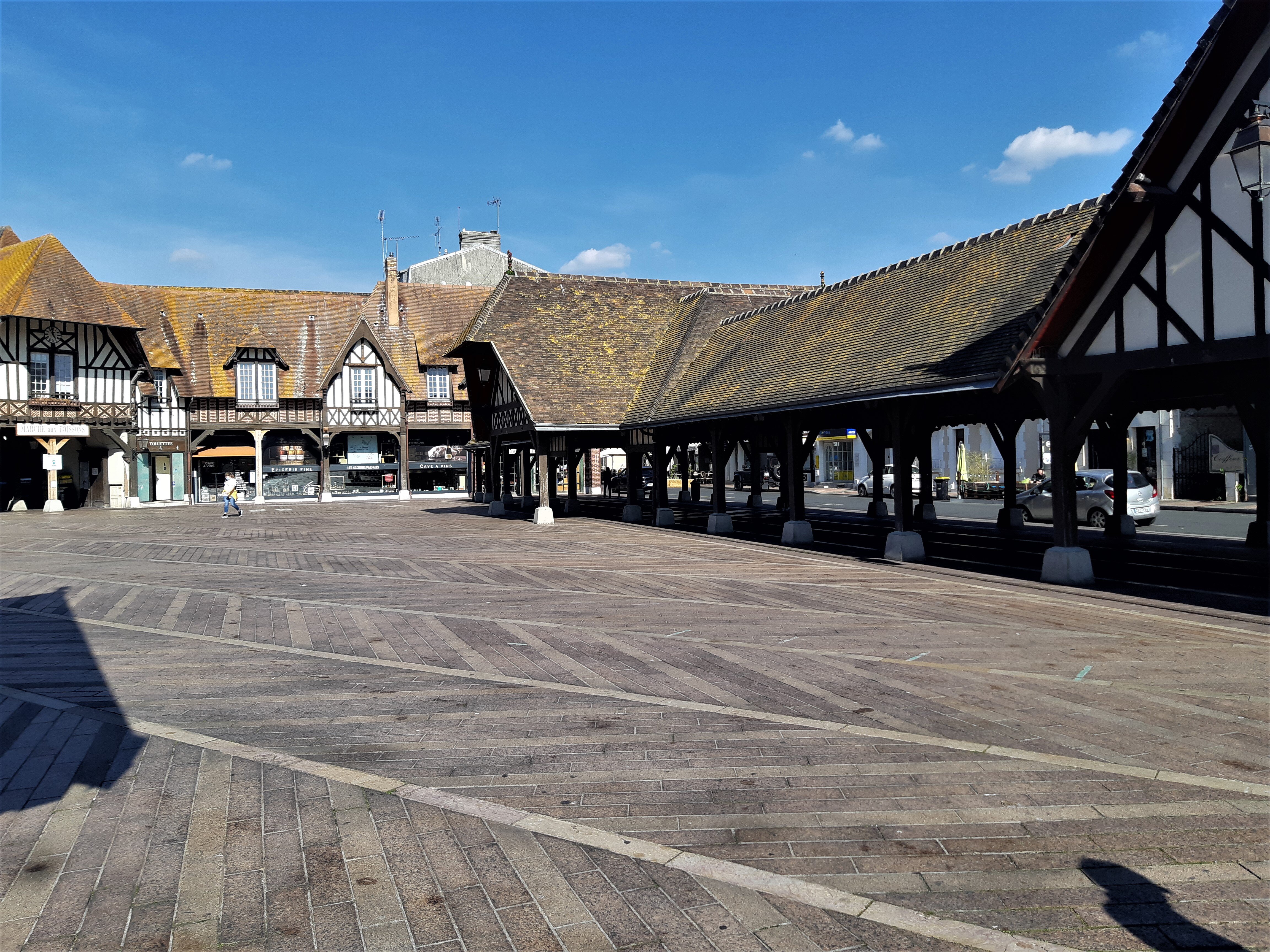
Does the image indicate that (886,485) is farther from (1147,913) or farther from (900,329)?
(1147,913)

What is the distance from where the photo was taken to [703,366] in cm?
2356

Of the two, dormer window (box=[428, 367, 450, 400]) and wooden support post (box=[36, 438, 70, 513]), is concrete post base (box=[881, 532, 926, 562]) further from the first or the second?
dormer window (box=[428, 367, 450, 400])

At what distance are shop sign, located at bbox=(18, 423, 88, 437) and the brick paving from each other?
27.7 m

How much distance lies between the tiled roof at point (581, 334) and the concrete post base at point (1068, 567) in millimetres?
13495

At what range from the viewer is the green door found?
41.1 meters

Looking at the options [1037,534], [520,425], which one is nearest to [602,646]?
[1037,534]

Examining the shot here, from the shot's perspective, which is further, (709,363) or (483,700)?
(709,363)

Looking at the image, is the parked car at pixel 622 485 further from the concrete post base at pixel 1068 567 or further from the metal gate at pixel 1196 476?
the concrete post base at pixel 1068 567

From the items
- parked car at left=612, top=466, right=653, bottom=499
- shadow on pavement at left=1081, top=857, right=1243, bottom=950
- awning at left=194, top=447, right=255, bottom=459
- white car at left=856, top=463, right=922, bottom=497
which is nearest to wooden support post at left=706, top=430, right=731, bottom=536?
shadow on pavement at left=1081, top=857, right=1243, bottom=950

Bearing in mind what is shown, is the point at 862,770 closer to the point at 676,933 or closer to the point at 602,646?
the point at 676,933

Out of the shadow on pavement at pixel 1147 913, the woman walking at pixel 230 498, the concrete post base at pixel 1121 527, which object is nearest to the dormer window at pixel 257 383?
the woman walking at pixel 230 498

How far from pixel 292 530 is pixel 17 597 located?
12013 mm

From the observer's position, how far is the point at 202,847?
4.13 m

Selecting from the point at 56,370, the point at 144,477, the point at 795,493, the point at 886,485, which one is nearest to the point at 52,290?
the point at 56,370
